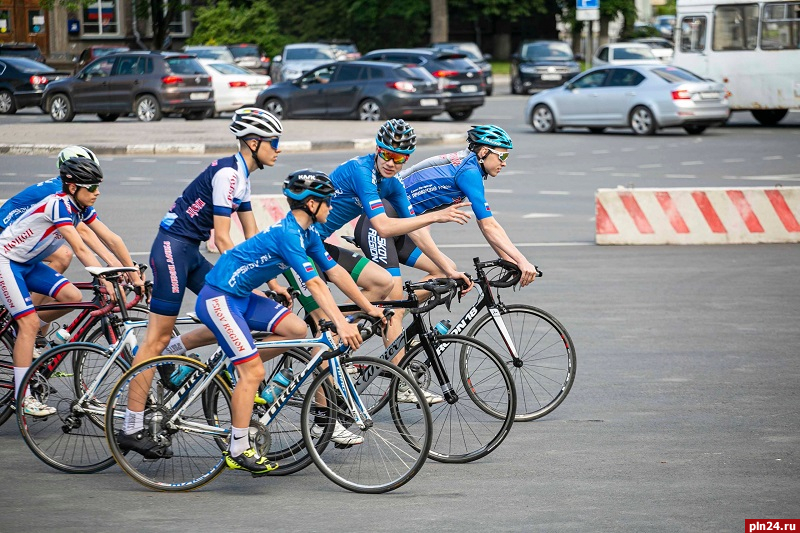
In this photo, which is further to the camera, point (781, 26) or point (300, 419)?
point (781, 26)

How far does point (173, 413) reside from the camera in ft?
20.6

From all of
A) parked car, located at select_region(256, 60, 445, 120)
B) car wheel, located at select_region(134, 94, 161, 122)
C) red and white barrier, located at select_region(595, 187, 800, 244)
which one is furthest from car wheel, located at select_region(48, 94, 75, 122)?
→ red and white barrier, located at select_region(595, 187, 800, 244)

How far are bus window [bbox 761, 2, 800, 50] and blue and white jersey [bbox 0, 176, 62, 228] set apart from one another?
25329mm

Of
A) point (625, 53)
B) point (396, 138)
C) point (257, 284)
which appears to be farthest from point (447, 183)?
point (625, 53)

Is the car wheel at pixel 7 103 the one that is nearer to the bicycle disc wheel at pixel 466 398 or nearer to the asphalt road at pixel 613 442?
the asphalt road at pixel 613 442

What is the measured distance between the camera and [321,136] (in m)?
25.9

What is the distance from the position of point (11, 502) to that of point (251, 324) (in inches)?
54.6

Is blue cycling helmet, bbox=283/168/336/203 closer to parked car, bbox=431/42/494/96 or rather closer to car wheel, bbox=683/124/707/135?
car wheel, bbox=683/124/707/135

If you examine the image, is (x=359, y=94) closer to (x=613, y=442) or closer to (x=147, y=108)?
(x=147, y=108)

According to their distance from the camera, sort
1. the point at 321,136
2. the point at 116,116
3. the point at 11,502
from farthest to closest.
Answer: the point at 116,116 < the point at 321,136 < the point at 11,502

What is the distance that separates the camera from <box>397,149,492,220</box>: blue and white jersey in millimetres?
7637

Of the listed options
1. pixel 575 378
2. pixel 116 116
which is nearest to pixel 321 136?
pixel 116 116

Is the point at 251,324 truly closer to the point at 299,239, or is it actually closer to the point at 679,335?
the point at 299,239

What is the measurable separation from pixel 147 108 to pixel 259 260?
26.4 meters
